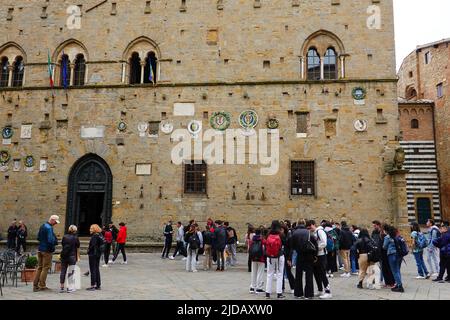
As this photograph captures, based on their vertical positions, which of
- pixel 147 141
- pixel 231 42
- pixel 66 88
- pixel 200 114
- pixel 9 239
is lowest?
pixel 9 239

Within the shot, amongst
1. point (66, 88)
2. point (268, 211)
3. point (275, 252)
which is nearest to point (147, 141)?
point (66, 88)

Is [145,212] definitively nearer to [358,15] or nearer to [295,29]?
[295,29]

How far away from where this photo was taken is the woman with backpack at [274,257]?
9555 mm

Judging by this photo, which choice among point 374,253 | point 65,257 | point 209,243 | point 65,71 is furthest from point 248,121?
point 65,257

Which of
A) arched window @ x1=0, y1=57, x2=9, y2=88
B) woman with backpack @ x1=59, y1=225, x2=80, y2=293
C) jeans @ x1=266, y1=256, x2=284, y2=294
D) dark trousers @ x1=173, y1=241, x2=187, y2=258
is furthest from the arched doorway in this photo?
jeans @ x1=266, y1=256, x2=284, y2=294

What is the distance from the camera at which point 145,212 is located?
20.6 meters

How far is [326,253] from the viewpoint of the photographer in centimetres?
1164

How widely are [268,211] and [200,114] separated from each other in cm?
564

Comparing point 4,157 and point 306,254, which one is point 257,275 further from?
point 4,157

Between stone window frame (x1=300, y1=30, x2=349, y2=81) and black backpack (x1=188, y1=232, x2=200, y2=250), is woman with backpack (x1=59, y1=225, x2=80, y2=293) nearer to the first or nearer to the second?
black backpack (x1=188, y1=232, x2=200, y2=250)

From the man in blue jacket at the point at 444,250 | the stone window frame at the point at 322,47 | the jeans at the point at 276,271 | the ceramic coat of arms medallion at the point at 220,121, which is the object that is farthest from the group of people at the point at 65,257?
the stone window frame at the point at 322,47

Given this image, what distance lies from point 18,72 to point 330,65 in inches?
636

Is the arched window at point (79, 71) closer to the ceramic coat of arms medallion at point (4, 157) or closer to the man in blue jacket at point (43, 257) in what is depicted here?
the ceramic coat of arms medallion at point (4, 157)

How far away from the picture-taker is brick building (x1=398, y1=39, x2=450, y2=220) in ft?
111
